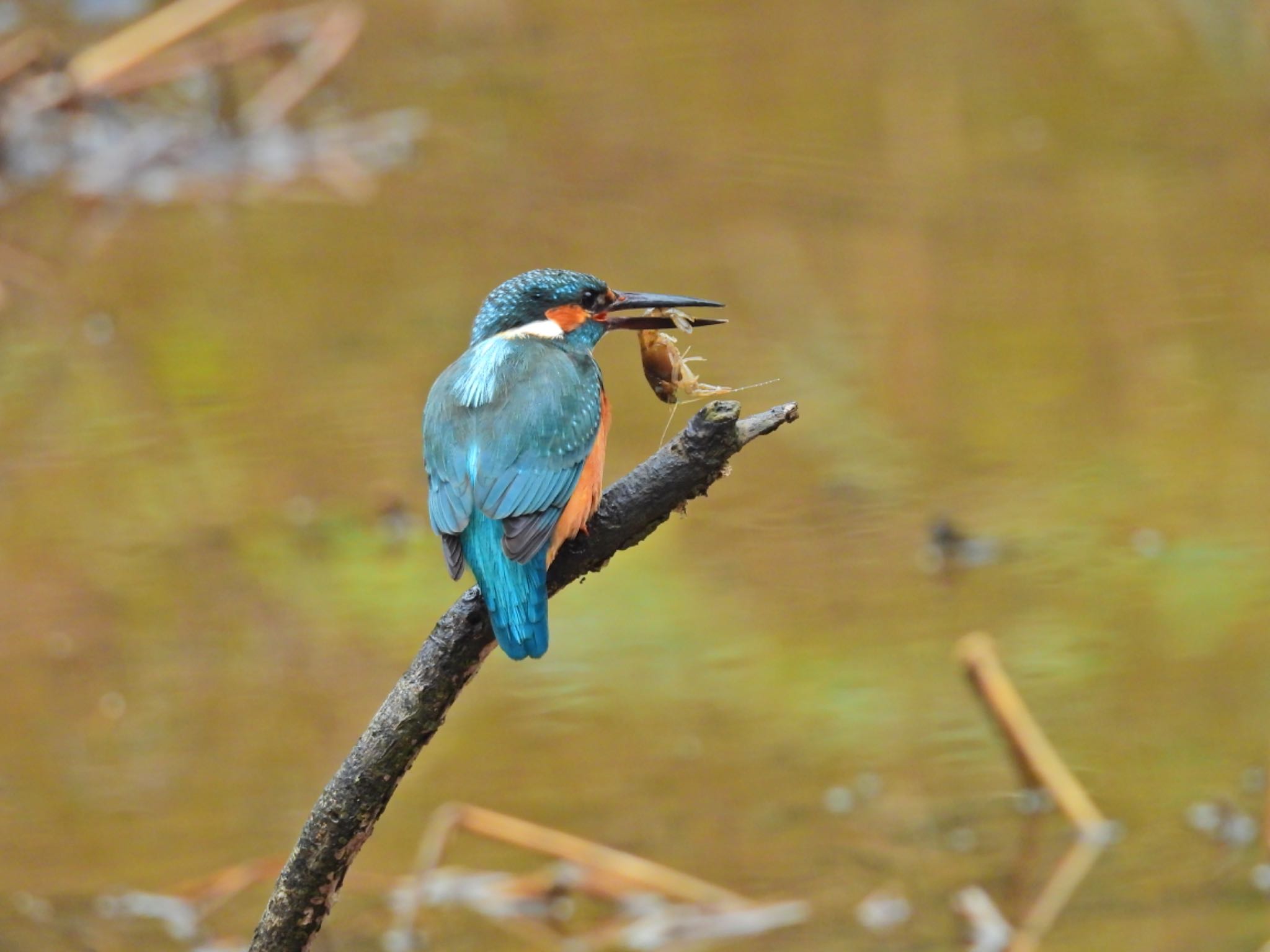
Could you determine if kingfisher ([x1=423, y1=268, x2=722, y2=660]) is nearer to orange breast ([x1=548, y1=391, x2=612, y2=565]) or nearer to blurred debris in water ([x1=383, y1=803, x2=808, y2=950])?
orange breast ([x1=548, y1=391, x2=612, y2=565])

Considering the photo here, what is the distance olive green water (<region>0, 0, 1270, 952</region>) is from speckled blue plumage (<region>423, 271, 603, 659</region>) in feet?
3.03

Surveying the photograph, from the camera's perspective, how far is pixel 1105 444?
4.49m

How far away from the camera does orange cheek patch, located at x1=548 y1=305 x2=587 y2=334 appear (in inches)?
103

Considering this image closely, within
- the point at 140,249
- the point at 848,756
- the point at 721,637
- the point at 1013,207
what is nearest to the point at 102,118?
the point at 140,249

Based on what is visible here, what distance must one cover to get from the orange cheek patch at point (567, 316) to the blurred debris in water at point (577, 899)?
101 centimetres

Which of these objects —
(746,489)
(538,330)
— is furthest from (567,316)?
(746,489)

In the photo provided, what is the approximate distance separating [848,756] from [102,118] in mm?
4053

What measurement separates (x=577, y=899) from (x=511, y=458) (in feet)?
3.95

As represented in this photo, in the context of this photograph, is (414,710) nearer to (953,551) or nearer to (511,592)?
(511,592)

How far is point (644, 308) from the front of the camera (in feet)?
8.76

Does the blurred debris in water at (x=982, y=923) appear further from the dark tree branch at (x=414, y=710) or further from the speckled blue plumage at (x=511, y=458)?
the dark tree branch at (x=414, y=710)

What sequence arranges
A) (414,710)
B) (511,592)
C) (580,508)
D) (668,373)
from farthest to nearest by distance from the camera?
(668,373)
(580,508)
(511,592)
(414,710)

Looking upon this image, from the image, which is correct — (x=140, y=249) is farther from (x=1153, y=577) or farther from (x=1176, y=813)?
(x=1176, y=813)

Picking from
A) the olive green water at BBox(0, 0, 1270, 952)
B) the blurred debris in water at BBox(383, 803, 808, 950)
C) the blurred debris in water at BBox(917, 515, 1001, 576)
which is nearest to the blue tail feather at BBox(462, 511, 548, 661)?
the olive green water at BBox(0, 0, 1270, 952)
